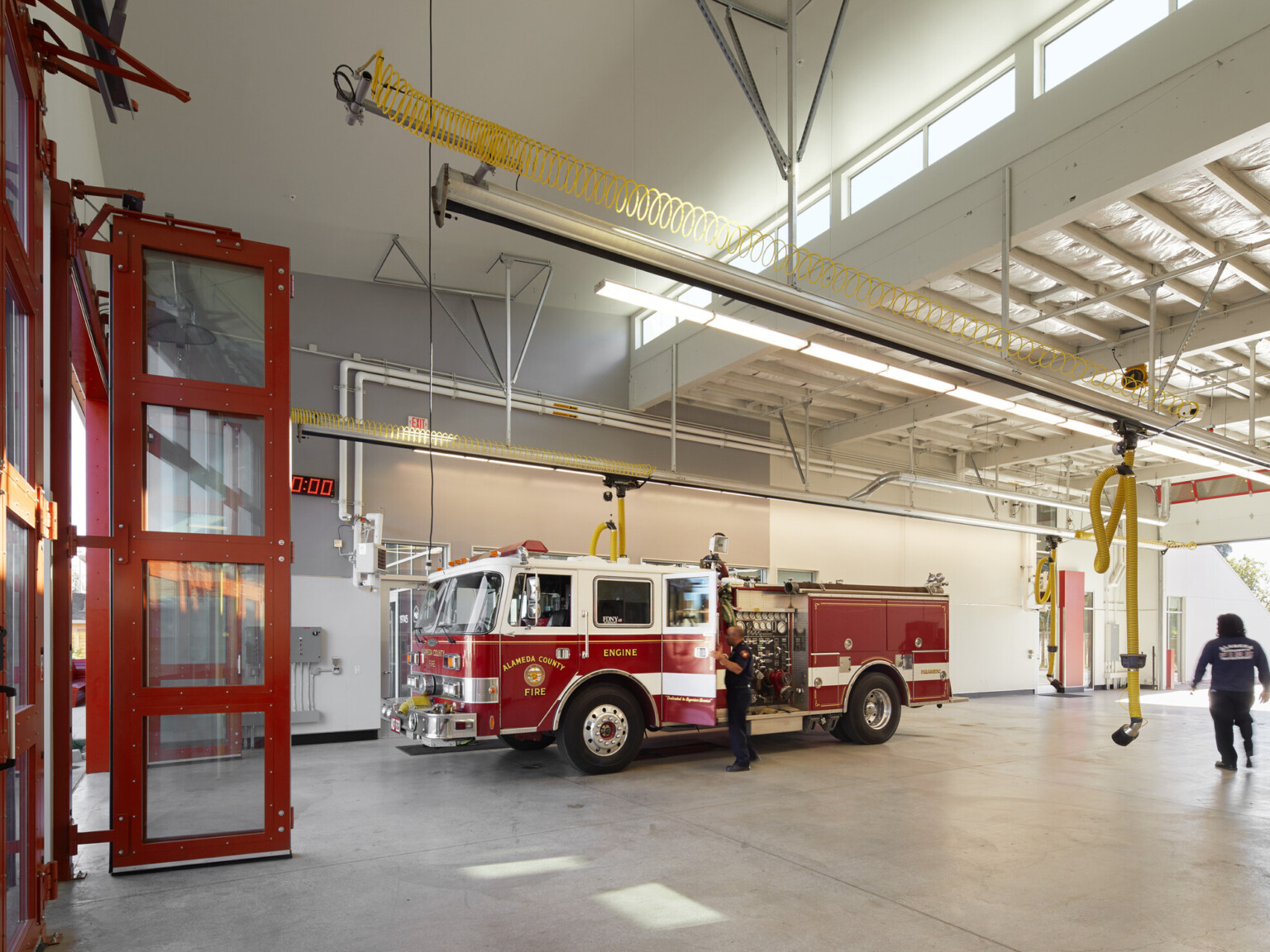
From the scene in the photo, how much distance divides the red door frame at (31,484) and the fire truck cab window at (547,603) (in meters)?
4.49

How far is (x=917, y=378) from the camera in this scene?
9.94 metres

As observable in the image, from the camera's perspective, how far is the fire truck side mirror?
8.53 metres

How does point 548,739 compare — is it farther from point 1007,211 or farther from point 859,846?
point 1007,211

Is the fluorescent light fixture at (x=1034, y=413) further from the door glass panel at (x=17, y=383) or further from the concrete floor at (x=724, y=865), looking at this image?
the door glass panel at (x=17, y=383)

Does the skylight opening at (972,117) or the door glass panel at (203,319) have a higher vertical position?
the skylight opening at (972,117)

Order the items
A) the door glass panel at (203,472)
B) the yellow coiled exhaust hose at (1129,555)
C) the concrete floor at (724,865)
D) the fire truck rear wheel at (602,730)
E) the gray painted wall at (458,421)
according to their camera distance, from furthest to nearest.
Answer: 1. the gray painted wall at (458,421)
2. the fire truck rear wheel at (602,730)
3. the yellow coiled exhaust hose at (1129,555)
4. the door glass panel at (203,472)
5. the concrete floor at (724,865)

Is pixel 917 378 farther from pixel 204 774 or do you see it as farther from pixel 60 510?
pixel 60 510

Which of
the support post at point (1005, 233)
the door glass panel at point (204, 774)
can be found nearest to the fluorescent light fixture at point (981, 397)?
the support post at point (1005, 233)

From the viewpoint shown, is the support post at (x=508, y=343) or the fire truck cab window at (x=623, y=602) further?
the support post at (x=508, y=343)

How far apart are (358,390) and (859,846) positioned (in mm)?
9271

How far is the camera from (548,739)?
32.7ft

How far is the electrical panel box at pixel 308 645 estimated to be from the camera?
10938 millimetres

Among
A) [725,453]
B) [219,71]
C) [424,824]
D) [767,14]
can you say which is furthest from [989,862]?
[725,453]

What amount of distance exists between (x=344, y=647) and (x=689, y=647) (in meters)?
5.05
